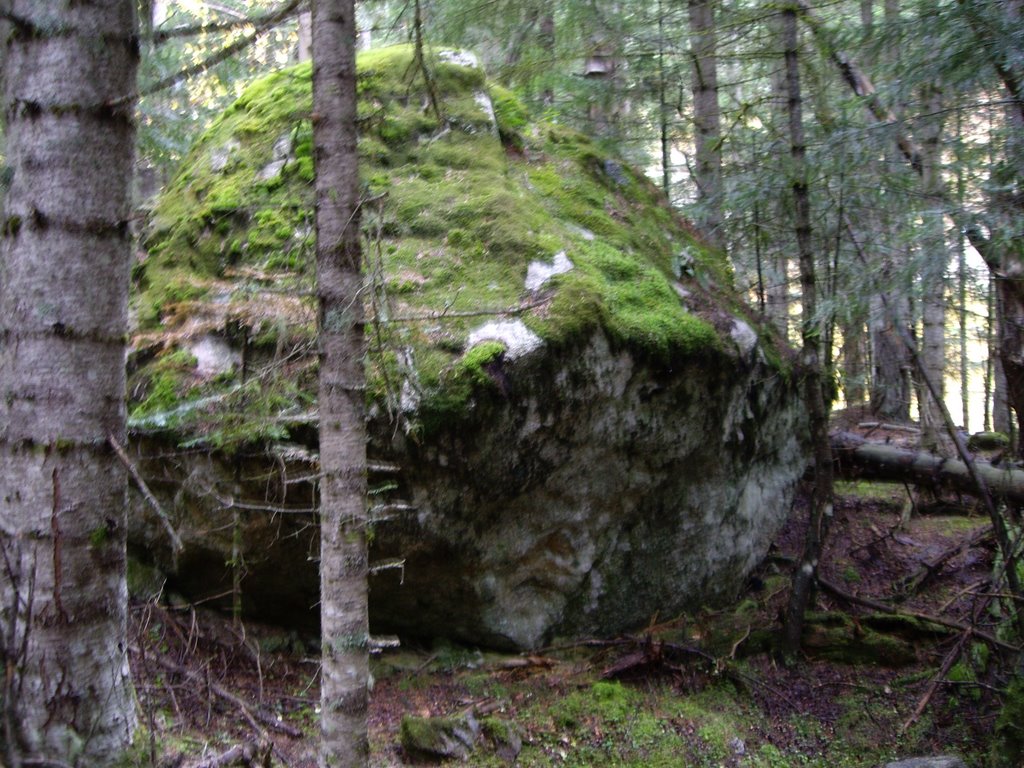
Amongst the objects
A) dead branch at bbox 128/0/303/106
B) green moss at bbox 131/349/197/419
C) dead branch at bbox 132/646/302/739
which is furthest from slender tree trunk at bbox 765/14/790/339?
dead branch at bbox 132/646/302/739

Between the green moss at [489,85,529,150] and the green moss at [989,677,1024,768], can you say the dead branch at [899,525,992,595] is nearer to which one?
the green moss at [989,677,1024,768]

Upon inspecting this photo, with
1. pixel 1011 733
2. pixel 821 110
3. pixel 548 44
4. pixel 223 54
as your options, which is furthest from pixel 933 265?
pixel 548 44

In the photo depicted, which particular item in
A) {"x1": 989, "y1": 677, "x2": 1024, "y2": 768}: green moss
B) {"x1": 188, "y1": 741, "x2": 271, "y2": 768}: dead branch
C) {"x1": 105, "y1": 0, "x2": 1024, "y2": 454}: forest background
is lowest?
{"x1": 989, "y1": 677, "x2": 1024, "y2": 768}: green moss

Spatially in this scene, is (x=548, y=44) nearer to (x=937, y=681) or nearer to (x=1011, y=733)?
(x=937, y=681)

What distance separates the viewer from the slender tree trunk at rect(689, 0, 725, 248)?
823 centimetres

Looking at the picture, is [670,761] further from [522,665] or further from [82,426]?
[82,426]

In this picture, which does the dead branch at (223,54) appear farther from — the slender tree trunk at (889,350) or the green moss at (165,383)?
the slender tree trunk at (889,350)

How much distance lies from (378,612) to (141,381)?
227 cm

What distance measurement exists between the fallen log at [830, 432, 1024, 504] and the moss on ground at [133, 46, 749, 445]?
8.02 ft

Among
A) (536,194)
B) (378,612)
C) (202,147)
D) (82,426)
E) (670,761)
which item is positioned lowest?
(670,761)

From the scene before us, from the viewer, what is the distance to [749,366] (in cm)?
638

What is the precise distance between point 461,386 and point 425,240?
1416 mm

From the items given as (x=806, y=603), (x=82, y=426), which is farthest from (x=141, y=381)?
(x=806, y=603)

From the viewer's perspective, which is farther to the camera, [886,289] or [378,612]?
[886,289]
